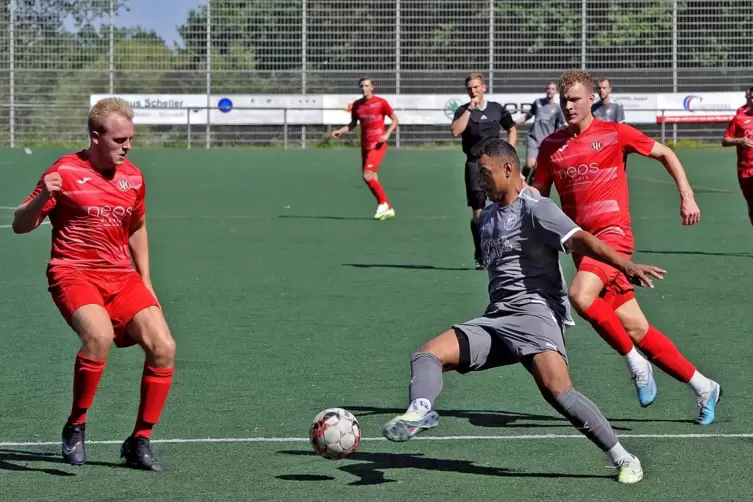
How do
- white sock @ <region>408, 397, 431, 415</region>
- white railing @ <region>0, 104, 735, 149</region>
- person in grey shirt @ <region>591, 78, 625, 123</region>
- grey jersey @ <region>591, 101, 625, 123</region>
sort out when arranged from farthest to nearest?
white railing @ <region>0, 104, 735, 149</region> < grey jersey @ <region>591, 101, 625, 123</region> < person in grey shirt @ <region>591, 78, 625, 123</region> < white sock @ <region>408, 397, 431, 415</region>

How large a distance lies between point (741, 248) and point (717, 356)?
7.16 m

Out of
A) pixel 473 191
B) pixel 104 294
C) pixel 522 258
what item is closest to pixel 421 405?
pixel 522 258

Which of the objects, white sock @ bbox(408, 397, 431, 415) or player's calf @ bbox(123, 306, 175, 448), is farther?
player's calf @ bbox(123, 306, 175, 448)

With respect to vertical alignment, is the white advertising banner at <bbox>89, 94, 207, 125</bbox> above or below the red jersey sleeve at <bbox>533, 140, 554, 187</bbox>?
above

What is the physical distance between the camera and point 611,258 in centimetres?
572

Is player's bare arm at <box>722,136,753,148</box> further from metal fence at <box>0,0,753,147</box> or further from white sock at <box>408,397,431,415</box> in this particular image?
metal fence at <box>0,0,753,147</box>

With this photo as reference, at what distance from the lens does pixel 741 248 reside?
15898 mm

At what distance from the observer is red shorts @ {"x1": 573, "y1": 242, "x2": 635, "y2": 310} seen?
7.48 m

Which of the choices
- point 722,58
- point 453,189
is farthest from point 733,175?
point 722,58

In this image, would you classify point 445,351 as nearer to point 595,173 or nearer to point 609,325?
point 609,325

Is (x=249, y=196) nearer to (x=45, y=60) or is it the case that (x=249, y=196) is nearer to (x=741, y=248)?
(x=741, y=248)

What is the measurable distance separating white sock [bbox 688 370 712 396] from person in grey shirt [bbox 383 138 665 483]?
1270mm

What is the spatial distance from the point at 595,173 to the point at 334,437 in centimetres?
280

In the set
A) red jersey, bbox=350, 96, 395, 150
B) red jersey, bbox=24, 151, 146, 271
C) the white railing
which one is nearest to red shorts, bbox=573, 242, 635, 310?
red jersey, bbox=24, 151, 146, 271
